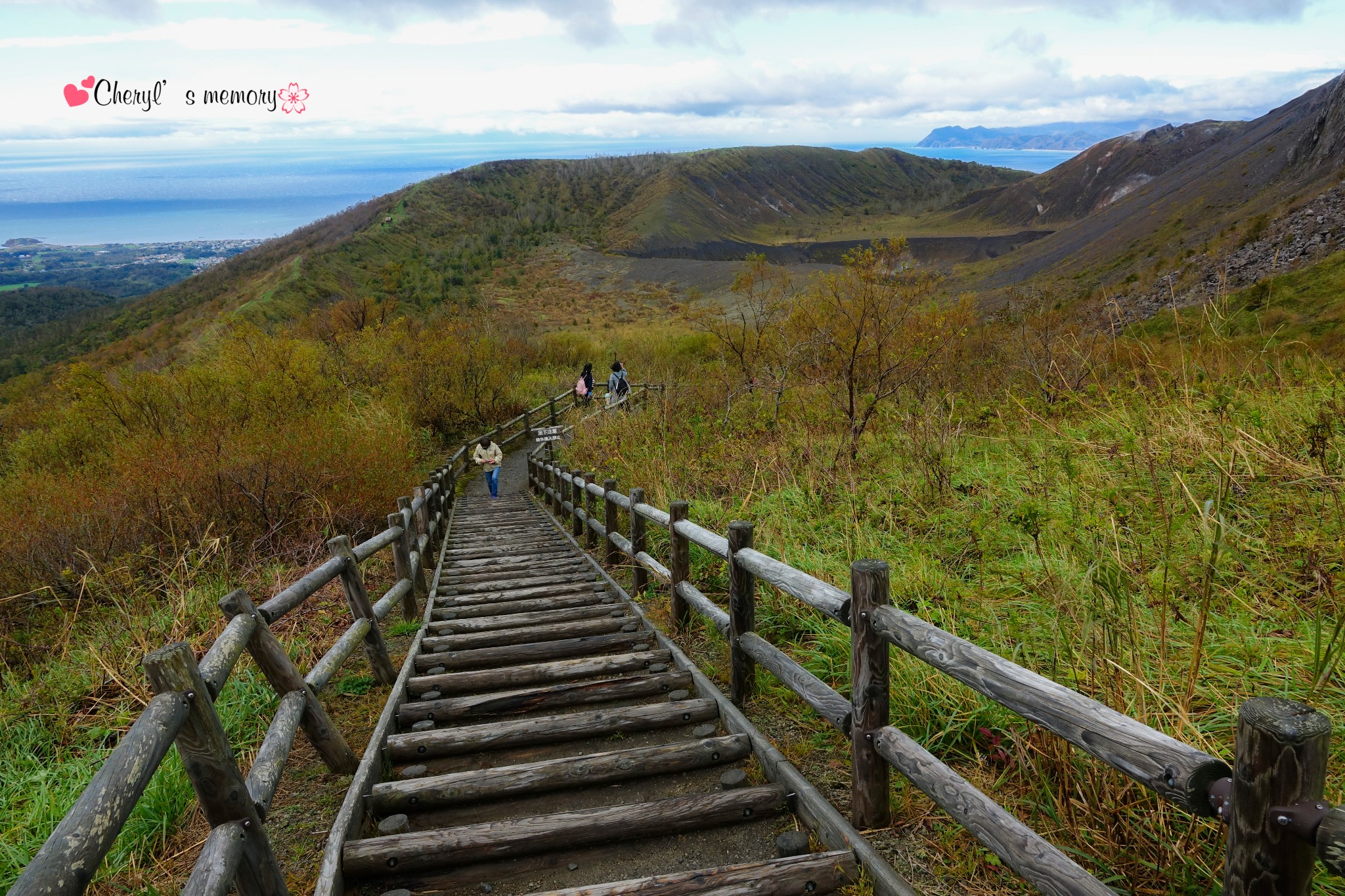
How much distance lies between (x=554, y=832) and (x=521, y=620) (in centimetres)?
281

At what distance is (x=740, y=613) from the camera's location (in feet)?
11.9

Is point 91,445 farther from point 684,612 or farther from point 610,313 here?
point 610,313

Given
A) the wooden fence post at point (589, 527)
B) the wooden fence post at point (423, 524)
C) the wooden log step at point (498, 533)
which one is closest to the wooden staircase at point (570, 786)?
the wooden fence post at point (589, 527)

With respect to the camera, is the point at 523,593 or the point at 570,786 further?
the point at 523,593

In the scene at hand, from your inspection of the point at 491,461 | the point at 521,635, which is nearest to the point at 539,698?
the point at 521,635

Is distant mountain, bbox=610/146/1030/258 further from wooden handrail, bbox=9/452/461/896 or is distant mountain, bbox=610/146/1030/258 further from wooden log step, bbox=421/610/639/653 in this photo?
wooden handrail, bbox=9/452/461/896

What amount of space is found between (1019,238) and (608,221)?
191 ft

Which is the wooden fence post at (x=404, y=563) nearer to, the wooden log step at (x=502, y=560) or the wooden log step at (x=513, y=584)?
the wooden log step at (x=513, y=584)

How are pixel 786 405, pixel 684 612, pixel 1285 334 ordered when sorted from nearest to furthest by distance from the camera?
pixel 684 612, pixel 786 405, pixel 1285 334

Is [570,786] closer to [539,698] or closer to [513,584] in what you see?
[539,698]

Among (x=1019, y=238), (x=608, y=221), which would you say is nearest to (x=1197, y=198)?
(x=1019, y=238)

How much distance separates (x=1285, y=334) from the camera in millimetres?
13102

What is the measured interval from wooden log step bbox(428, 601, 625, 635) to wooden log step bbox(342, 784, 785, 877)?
2522mm

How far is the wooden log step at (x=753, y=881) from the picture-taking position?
2.28 m
